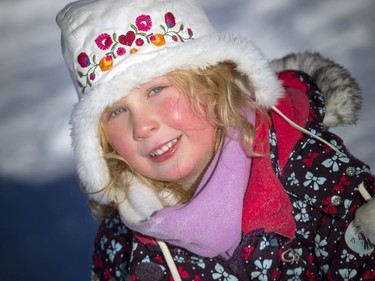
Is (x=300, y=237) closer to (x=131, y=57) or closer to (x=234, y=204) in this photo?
(x=234, y=204)

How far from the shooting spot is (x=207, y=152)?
128cm

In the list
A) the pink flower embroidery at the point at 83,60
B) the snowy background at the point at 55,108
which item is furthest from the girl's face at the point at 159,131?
the snowy background at the point at 55,108

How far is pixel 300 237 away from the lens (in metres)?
1.25

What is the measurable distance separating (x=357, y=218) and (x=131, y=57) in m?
0.56

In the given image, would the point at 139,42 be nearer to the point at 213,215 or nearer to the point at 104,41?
the point at 104,41

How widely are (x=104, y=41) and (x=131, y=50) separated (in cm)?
6

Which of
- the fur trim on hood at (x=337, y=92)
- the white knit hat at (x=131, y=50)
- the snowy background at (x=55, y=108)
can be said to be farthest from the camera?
the snowy background at (x=55, y=108)

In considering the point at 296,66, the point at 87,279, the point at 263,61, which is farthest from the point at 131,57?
the point at 87,279

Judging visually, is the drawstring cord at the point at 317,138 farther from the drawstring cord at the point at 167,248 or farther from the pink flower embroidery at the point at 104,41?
the pink flower embroidery at the point at 104,41

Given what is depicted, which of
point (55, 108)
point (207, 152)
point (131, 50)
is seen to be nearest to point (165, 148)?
point (207, 152)

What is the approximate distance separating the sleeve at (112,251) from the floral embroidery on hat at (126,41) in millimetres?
456

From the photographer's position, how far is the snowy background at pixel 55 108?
1.94 meters

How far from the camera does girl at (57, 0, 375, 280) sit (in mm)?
1170

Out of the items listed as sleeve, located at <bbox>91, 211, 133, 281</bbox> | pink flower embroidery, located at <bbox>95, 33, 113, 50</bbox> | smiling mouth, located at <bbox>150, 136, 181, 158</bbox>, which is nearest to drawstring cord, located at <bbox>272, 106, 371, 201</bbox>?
smiling mouth, located at <bbox>150, 136, 181, 158</bbox>
